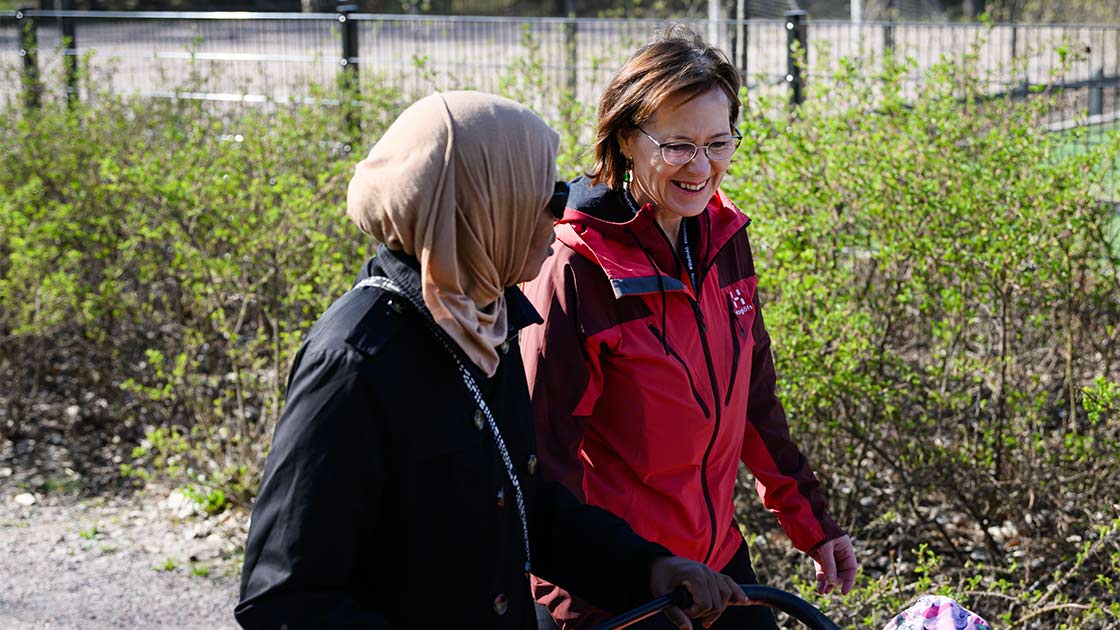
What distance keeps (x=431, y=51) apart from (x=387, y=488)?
33.3 feet

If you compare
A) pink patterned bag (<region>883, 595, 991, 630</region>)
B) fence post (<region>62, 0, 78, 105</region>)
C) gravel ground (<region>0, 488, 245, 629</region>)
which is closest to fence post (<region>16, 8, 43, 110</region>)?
fence post (<region>62, 0, 78, 105</region>)

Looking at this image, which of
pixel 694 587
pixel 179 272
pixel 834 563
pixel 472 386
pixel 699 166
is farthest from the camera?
pixel 179 272

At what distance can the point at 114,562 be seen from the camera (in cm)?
486

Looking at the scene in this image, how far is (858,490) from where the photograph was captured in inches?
172

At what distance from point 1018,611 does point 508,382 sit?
2.55 m

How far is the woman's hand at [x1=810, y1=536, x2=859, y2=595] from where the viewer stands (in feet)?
9.51

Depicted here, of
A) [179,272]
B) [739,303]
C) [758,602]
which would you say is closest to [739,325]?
[739,303]

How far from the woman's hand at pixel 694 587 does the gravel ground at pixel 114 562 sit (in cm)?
263

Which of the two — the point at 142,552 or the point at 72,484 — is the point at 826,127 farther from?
the point at 72,484

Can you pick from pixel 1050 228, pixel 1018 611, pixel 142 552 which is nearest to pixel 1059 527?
pixel 1018 611

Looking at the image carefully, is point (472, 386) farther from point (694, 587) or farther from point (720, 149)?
point (720, 149)

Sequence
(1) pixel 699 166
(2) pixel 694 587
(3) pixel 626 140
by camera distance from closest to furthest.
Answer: (2) pixel 694 587 < (1) pixel 699 166 < (3) pixel 626 140

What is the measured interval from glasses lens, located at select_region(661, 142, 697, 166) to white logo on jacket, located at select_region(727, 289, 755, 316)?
0.32 m

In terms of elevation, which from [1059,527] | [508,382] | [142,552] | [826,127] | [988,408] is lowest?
[142,552]
